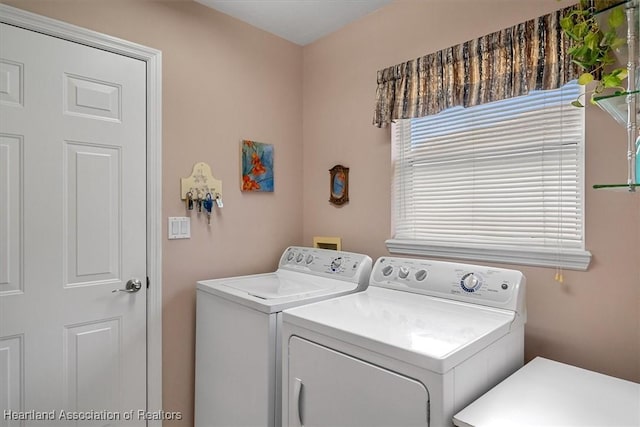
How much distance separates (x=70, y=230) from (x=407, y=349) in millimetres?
1584

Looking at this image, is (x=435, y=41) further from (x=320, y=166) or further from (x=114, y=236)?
(x=114, y=236)

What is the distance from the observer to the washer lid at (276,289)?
1.66 metres

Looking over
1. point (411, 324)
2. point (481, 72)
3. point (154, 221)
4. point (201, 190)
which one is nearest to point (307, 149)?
point (201, 190)

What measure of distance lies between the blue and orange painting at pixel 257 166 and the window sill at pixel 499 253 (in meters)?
0.89

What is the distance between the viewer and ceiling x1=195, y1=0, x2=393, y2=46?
2.15 m

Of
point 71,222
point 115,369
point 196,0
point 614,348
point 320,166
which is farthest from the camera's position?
point 320,166

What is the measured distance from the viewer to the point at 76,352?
175cm

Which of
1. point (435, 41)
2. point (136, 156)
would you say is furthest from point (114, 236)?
point (435, 41)

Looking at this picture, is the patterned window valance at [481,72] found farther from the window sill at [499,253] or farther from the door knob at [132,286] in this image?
the door knob at [132,286]

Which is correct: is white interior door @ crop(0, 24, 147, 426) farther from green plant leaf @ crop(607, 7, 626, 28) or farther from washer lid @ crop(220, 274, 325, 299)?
green plant leaf @ crop(607, 7, 626, 28)

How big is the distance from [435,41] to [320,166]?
1033 mm

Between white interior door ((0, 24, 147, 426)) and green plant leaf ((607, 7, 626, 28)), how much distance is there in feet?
6.42

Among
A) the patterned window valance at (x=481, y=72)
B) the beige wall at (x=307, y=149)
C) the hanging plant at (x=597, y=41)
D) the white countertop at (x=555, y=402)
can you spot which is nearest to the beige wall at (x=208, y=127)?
the beige wall at (x=307, y=149)

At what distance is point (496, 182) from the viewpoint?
175 cm
